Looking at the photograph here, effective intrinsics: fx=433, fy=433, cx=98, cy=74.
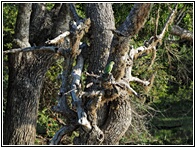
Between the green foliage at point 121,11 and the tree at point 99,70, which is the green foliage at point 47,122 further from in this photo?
the tree at point 99,70

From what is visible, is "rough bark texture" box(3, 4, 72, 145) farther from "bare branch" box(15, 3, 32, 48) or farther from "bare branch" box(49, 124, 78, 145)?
"bare branch" box(49, 124, 78, 145)

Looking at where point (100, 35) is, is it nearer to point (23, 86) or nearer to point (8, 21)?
point (23, 86)

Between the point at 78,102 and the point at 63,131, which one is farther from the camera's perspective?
the point at 63,131

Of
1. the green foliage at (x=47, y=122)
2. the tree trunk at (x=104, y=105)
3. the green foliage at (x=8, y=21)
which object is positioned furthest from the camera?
the green foliage at (x=8, y=21)

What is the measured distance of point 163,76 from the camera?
30.4 feet

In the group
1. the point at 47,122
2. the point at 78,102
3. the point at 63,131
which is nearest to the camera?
the point at 78,102

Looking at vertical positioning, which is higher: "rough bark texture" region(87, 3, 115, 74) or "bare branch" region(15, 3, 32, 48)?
"bare branch" region(15, 3, 32, 48)


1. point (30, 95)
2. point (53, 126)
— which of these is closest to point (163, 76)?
point (53, 126)

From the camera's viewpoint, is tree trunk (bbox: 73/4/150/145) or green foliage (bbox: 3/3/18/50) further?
green foliage (bbox: 3/3/18/50)

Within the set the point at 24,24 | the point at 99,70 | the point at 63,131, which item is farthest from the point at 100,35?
the point at 24,24

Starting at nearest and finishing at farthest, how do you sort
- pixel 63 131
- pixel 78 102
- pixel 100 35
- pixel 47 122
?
pixel 78 102, pixel 63 131, pixel 100 35, pixel 47 122

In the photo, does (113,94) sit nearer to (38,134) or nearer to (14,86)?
(14,86)

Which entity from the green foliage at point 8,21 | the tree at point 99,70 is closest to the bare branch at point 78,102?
the tree at point 99,70

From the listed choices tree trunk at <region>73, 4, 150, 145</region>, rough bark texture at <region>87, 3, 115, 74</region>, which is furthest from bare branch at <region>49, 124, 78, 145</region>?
rough bark texture at <region>87, 3, 115, 74</region>
